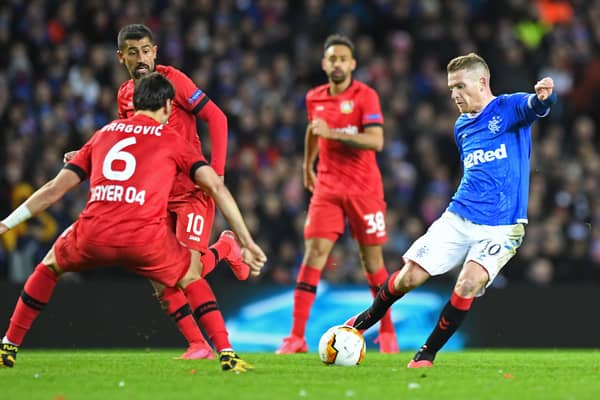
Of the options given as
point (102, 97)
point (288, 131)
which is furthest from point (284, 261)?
point (102, 97)

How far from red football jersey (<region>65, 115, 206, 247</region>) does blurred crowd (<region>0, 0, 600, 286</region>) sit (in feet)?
19.2

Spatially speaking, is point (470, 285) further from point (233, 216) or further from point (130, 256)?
point (130, 256)

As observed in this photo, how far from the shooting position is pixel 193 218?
7.95 meters

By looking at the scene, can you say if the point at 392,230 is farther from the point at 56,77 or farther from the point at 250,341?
the point at 56,77

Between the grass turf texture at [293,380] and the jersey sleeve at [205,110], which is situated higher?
the jersey sleeve at [205,110]

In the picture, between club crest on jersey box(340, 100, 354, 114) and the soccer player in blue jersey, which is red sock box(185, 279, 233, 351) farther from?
club crest on jersey box(340, 100, 354, 114)

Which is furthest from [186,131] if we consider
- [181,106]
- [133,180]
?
[133,180]

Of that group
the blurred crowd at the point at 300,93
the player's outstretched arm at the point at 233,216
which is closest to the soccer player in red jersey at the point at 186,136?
the player's outstretched arm at the point at 233,216

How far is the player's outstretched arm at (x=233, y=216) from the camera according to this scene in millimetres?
6626

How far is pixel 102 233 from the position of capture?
674cm

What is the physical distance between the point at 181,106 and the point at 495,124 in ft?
7.63

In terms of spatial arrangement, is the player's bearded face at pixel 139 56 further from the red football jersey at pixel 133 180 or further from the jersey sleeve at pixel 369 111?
the jersey sleeve at pixel 369 111

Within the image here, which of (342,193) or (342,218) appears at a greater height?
(342,193)

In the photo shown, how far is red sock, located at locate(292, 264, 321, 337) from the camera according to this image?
9.71 metres
